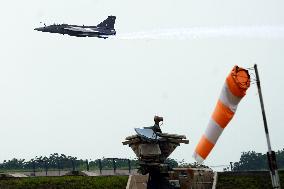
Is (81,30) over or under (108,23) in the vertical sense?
under

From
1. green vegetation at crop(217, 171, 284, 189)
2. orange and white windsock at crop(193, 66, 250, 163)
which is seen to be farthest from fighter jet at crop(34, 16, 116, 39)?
orange and white windsock at crop(193, 66, 250, 163)

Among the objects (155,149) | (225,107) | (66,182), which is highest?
(225,107)

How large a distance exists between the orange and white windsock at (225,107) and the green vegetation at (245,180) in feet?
28.0

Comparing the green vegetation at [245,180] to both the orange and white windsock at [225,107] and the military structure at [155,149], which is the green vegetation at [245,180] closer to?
the orange and white windsock at [225,107]

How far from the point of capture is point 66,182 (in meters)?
37.1

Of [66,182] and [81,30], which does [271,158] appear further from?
[81,30]

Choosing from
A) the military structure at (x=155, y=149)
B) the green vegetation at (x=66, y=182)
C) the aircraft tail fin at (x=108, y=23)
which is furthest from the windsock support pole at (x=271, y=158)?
the aircraft tail fin at (x=108, y=23)

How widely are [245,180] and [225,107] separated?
15.3m

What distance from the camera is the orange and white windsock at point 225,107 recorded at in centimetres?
1909

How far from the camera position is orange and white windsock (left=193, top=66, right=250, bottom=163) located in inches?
752

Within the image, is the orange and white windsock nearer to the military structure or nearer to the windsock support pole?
the windsock support pole

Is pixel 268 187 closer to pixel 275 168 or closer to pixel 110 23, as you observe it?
pixel 275 168

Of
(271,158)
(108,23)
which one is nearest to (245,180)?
(271,158)

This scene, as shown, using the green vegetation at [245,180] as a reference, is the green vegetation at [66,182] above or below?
above
